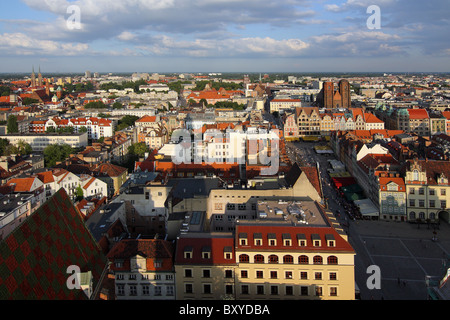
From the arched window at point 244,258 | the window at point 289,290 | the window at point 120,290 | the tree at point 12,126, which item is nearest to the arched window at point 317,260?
the window at point 289,290

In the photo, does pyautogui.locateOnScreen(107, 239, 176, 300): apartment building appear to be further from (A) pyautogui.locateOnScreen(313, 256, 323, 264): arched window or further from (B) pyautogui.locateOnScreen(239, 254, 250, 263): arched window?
(A) pyautogui.locateOnScreen(313, 256, 323, 264): arched window

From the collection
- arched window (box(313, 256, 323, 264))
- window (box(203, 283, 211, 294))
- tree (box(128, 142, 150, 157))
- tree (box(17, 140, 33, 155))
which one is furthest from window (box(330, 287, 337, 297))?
tree (box(17, 140, 33, 155))

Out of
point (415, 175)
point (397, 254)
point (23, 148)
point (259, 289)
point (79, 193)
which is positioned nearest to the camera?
point (259, 289)

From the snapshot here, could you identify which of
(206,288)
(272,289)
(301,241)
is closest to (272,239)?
(301,241)

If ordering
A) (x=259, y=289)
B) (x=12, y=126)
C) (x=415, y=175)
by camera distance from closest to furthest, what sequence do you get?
(x=259, y=289) < (x=415, y=175) < (x=12, y=126)

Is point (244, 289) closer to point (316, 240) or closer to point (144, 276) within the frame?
point (316, 240)
